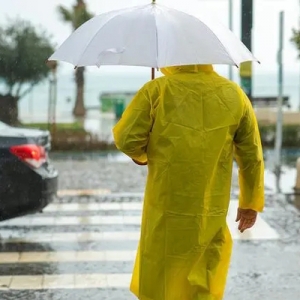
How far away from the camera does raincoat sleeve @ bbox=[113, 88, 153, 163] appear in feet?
12.3

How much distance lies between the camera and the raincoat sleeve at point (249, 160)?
3.87 meters

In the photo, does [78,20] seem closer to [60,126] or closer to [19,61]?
[19,61]

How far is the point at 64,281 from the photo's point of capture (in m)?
6.16

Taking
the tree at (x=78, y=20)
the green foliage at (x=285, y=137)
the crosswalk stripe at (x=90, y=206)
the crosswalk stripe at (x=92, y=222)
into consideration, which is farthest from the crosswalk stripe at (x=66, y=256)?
the tree at (x=78, y=20)

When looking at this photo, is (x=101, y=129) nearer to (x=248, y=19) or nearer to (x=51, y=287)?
(x=248, y=19)

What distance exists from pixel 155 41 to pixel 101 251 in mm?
3631

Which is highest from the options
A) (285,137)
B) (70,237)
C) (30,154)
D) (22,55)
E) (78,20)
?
(78,20)

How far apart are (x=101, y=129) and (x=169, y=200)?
637 inches

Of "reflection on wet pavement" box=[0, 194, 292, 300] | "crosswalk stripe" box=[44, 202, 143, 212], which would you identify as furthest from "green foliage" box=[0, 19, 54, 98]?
"reflection on wet pavement" box=[0, 194, 292, 300]

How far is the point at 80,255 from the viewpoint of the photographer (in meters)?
7.07

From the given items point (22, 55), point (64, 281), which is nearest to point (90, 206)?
point (64, 281)

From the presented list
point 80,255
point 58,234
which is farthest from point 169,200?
point 58,234

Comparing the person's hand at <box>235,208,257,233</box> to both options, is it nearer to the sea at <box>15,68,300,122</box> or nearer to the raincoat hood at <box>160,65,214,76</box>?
the raincoat hood at <box>160,65,214,76</box>

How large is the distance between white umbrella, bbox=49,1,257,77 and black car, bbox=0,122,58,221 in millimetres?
3309
